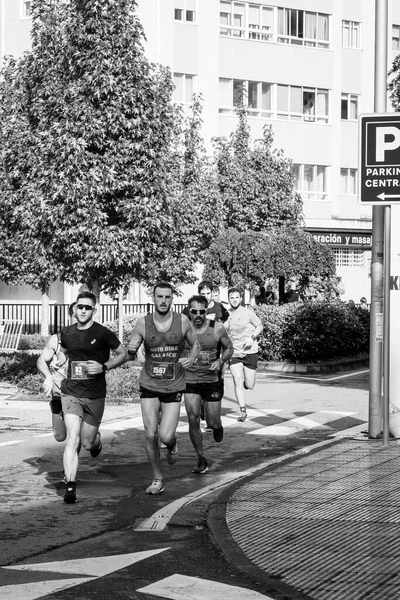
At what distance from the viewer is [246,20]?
156 ft

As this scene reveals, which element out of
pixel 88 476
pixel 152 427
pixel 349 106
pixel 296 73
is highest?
pixel 296 73

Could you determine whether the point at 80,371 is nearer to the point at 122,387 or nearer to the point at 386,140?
the point at 386,140

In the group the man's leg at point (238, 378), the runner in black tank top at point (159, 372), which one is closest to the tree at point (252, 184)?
the man's leg at point (238, 378)

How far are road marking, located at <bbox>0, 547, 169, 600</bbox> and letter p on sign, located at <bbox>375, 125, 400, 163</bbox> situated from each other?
18.8 ft

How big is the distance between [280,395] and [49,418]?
5.00 m

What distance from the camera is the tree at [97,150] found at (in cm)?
2006

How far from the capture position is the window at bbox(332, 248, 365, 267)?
50.4 metres

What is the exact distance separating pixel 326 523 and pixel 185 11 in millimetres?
39879

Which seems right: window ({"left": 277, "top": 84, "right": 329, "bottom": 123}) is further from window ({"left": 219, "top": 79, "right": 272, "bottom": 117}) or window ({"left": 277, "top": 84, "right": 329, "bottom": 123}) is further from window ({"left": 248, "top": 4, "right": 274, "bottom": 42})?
window ({"left": 248, "top": 4, "right": 274, "bottom": 42})

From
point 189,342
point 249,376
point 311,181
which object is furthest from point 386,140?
point 311,181

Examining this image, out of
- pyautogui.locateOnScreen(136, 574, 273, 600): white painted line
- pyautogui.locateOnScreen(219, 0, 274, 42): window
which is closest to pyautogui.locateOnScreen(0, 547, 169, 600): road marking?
pyautogui.locateOnScreen(136, 574, 273, 600): white painted line

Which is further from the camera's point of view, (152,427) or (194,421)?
(194,421)

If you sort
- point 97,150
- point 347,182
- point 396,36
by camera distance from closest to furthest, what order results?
1. point 97,150
2. point 347,182
3. point 396,36

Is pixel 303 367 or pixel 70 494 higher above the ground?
pixel 70 494
